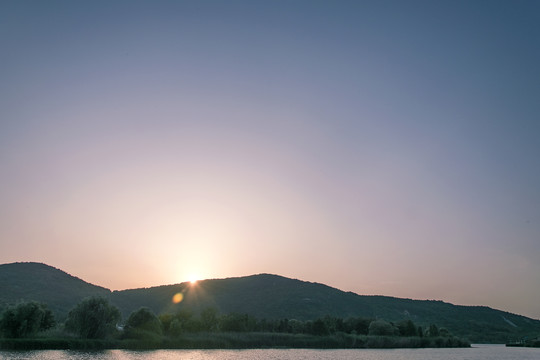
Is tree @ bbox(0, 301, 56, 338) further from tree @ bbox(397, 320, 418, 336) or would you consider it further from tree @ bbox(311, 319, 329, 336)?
tree @ bbox(397, 320, 418, 336)

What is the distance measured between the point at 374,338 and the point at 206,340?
64668 mm

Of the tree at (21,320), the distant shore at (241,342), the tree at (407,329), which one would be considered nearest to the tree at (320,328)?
the distant shore at (241,342)

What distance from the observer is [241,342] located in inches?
4478

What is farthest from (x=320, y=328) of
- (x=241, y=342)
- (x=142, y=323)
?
(x=142, y=323)

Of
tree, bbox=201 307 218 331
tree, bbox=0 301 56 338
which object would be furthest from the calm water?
tree, bbox=201 307 218 331

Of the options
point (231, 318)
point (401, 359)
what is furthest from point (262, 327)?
point (401, 359)

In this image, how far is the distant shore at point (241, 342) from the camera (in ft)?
262

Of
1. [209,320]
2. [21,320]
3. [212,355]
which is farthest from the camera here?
[209,320]

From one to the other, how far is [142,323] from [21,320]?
88.2ft

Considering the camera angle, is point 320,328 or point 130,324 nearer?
point 130,324

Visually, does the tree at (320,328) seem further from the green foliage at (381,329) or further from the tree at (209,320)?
the tree at (209,320)

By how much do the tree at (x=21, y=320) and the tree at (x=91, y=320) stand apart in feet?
22.8

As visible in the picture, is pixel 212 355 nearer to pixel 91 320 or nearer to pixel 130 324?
pixel 91 320

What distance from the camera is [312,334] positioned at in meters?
142
